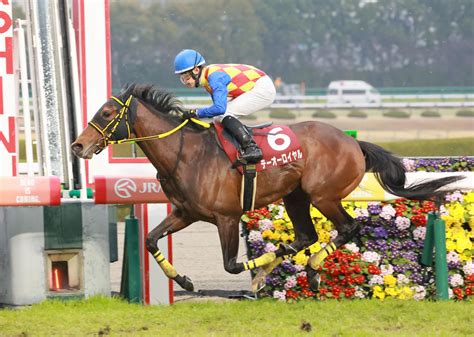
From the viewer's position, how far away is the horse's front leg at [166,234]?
617cm

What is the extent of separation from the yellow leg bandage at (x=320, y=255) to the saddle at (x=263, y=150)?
0.50 meters

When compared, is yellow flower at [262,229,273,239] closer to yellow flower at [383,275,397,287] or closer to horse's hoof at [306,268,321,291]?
horse's hoof at [306,268,321,291]

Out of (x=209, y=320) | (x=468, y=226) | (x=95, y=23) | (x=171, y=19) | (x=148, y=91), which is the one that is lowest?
(x=209, y=320)

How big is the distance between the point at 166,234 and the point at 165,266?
219mm

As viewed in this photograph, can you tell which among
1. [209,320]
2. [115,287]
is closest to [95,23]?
[115,287]

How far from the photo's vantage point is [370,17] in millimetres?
23469

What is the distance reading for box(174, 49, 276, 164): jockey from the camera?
6.12 m

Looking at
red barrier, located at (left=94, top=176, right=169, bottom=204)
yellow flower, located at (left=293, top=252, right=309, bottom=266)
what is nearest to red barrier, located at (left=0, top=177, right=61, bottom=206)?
red barrier, located at (left=94, top=176, right=169, bottom=204)

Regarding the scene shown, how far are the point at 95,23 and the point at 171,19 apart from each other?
13355 mm

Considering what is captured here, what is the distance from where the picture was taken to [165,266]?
6.16 m

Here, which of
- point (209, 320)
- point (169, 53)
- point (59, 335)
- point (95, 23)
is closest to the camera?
point (59, 335)

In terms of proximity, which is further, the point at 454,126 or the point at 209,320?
the point at 454,126

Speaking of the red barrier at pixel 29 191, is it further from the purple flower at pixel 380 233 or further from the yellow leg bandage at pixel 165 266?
the purple flower at pixel 380 233

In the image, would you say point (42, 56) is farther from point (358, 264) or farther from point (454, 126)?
point (454, 126)
